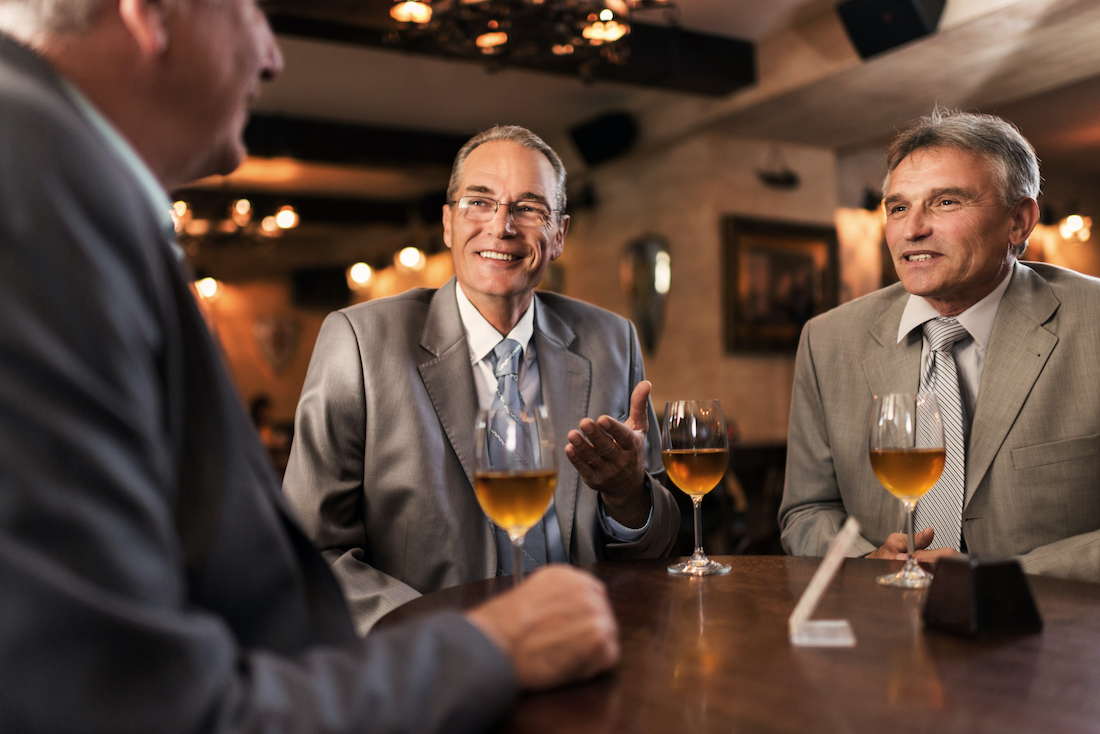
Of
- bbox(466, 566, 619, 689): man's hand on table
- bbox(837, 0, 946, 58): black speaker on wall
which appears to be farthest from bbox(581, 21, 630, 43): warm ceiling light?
bbox(466, 566, 619, 689): man's hand on table

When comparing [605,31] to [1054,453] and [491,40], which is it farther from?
[1054,453]

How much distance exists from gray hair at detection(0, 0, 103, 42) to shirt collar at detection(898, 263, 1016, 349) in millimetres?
1719

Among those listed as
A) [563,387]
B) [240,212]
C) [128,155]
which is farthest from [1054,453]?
[240,212]

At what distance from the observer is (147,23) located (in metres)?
0.74

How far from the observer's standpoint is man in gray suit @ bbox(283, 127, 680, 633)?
165 centimetres

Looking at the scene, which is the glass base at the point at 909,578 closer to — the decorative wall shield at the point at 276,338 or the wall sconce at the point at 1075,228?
the wall sconce at the point at 1075,228

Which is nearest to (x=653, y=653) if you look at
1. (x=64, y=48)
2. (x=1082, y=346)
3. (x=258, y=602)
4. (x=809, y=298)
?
(x=258, y=602)

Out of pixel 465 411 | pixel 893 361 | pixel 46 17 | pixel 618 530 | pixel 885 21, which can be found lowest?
pixel 618 530

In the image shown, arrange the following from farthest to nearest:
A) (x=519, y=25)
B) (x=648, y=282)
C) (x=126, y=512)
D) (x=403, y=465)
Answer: (x=648, y=282) < (x=519, y=25) < (x=403, y=465) < (x=126, y=512)

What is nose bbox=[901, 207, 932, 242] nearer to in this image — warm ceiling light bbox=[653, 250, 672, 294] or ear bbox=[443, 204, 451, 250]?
ear bbox=[443, 204, 451, 250]

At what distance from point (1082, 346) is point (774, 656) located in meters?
1.30

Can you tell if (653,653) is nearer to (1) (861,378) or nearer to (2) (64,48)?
(2) (64,48)

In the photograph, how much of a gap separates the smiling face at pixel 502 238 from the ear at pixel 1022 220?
106 cm

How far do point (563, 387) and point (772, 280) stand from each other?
516 cm
